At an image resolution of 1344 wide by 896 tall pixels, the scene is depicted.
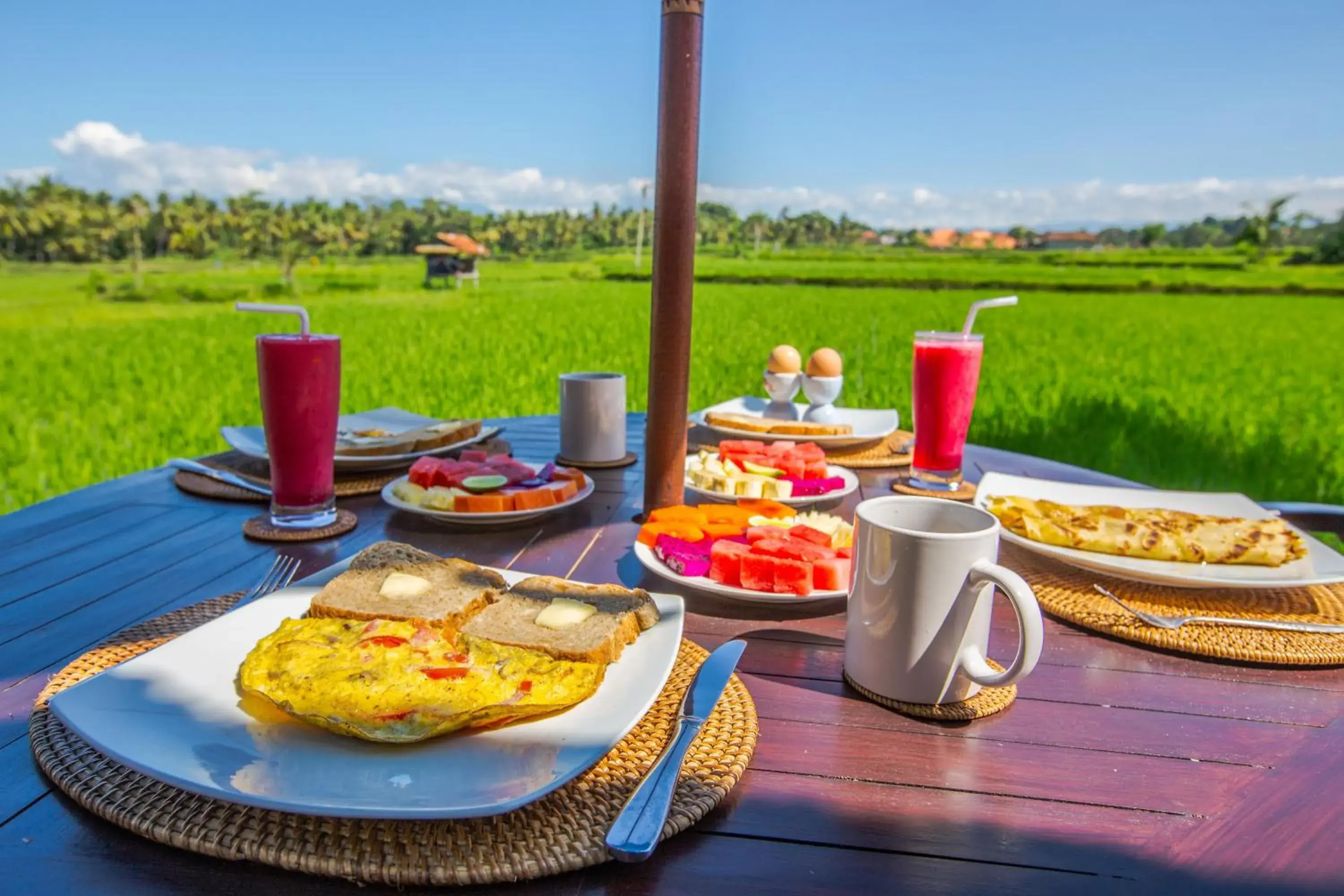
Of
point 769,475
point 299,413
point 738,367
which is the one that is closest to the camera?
point 299,413

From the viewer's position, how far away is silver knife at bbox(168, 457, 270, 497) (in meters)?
1.42

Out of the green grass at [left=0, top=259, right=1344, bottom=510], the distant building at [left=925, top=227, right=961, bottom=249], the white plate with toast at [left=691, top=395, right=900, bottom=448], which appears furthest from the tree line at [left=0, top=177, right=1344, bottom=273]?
the white plate with toast at [left=691, top=395, right=900, bottom=448]

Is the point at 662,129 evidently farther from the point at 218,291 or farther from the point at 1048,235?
the point at 1048,235

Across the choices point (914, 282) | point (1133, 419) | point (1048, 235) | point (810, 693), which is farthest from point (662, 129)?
point (1048, 235)

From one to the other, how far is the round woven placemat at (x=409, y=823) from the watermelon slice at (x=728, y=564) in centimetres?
33

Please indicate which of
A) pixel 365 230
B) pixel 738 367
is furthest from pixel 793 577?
pixel 365 230

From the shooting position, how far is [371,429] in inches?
71.7

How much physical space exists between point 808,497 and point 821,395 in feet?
2.00

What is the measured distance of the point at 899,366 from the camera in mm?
7922

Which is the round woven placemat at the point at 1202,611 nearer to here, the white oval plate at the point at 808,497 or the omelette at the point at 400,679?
the white oval plate at the point at 808,497

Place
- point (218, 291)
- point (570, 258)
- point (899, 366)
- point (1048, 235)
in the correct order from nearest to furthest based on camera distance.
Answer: point (899, 366), point (218, 291), point (570, 258), point (1048, 235)

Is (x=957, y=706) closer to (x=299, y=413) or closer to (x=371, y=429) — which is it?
(x=299, y=413)

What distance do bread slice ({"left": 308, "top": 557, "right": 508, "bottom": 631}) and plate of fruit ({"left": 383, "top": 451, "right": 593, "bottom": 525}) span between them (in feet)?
1.16

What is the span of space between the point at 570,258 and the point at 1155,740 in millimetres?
33820
